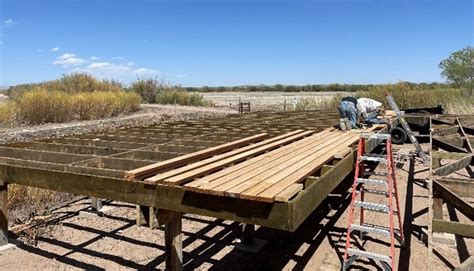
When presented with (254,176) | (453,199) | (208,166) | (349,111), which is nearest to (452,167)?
(453,199)

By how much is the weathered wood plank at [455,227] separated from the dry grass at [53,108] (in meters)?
20.7

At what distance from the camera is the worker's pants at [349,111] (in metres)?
8.39

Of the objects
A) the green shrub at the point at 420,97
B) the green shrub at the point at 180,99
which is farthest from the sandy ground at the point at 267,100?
the green shrub at the point at 420,97

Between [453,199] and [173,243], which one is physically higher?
[453,199]

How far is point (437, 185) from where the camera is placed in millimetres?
5133

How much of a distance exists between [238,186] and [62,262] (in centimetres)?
393

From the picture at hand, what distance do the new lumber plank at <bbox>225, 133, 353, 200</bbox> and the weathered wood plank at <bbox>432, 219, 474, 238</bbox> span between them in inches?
61.4

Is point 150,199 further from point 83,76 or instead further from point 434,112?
point 83,76

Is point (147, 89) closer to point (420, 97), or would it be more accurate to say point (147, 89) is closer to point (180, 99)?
point (180, 99)

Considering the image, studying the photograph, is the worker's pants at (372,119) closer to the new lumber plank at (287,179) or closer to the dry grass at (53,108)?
the new lumber plank at (287,179)

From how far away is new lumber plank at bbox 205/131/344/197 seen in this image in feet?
11.9

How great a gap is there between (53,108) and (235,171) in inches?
778

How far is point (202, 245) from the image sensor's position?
6848 mm

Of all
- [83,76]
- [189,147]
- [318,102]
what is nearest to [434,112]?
[318,102]
